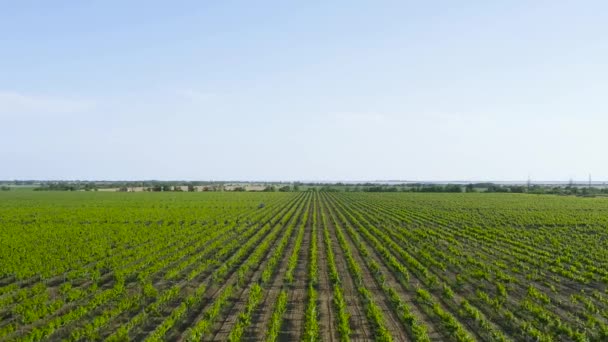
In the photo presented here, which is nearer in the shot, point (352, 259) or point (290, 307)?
point (290, 307)

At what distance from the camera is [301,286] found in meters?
15.7

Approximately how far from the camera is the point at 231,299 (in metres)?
14.0

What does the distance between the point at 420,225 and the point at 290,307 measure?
2642cm

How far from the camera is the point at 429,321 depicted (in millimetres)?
12023

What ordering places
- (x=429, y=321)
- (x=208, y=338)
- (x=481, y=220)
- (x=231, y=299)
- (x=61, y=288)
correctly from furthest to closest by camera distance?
1. (x=481, y=220)
2. (x=61, y=288)
3. (x=231, y=299)
4. (x=429, y=321)
5. (x=208, y=338)

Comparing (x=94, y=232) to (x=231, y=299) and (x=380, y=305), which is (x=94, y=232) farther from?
(x=380, y=305)

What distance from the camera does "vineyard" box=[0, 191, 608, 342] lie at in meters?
11.2

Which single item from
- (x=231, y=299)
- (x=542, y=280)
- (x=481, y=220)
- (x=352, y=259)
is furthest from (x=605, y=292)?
(x=481, y=220)

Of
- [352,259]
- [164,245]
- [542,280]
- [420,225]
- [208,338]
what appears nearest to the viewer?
[208,338]

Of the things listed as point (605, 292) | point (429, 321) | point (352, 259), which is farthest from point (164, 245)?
point (605, 292)

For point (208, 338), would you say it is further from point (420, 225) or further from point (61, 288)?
point (420, 225)

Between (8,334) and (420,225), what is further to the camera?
(420,225)

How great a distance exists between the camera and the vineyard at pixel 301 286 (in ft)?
36.9

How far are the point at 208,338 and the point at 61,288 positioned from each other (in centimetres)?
810
